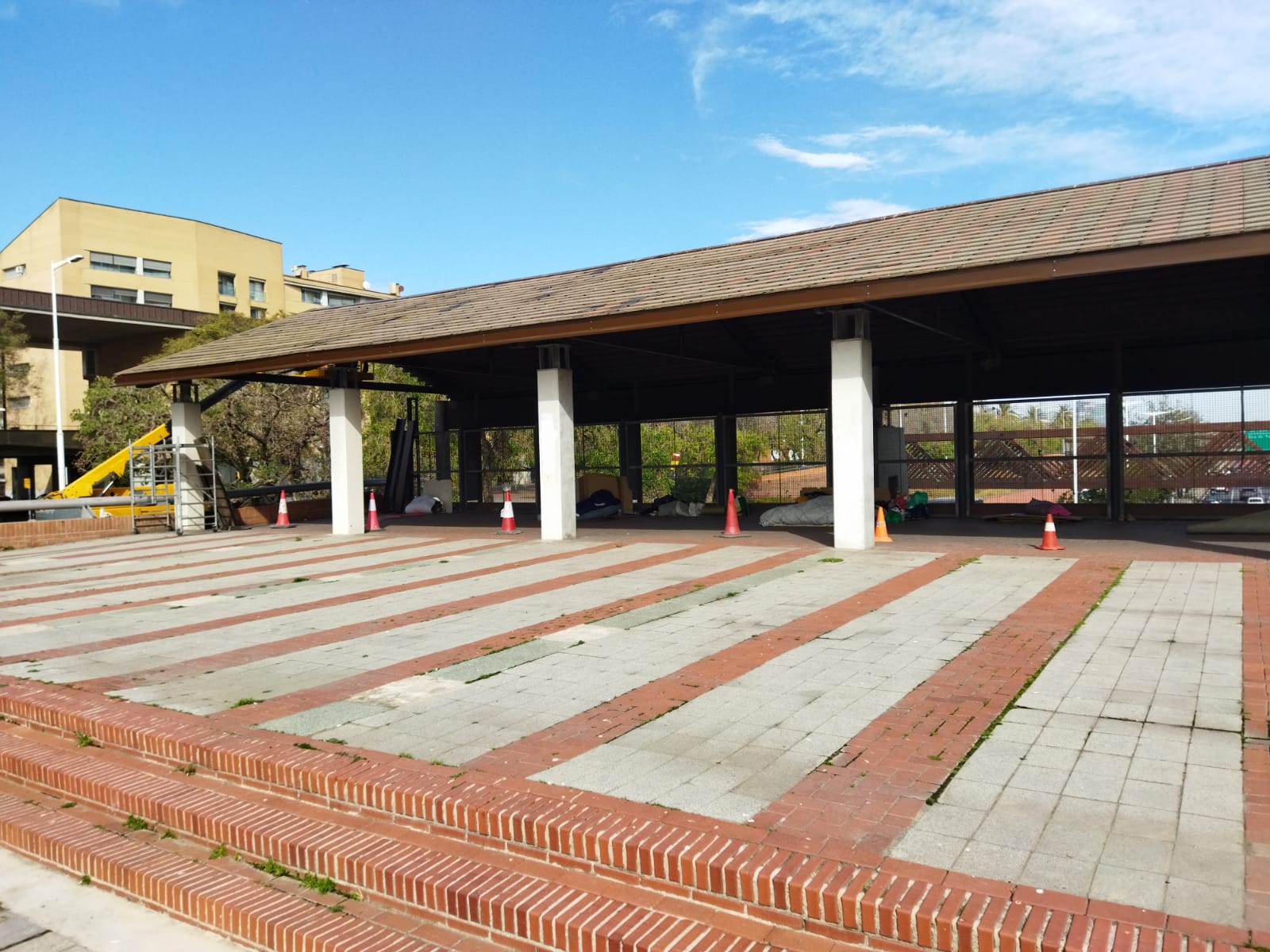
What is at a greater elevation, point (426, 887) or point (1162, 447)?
point (1162, 447)

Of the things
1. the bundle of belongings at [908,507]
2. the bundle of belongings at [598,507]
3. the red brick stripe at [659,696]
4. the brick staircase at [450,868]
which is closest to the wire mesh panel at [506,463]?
the bundle of belongings at [598,507]

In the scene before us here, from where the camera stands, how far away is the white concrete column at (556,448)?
16203 mm

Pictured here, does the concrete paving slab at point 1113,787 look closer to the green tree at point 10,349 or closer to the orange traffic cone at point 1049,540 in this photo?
the orange traffic cone at point 1049,540

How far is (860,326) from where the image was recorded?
43.0ft

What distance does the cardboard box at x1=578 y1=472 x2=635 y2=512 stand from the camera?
24.0m

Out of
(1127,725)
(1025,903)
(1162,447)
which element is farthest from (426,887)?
(1162,447)

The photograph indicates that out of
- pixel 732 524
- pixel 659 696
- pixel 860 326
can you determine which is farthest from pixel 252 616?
pixel 860 326

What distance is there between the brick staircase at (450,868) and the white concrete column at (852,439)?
9.37 m

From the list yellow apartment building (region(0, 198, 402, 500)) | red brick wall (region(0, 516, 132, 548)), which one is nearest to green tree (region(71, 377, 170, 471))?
red brick wall (region(0, 516, 132, 548))

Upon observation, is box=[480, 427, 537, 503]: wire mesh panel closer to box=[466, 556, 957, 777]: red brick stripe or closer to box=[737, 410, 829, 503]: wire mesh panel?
box=[737, 410, 829, 503]: wire mesh panel

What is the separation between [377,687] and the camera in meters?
6.61

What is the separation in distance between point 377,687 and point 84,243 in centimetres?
6445

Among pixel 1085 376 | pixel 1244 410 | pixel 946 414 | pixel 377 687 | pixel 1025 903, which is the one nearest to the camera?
pixel 1025 903

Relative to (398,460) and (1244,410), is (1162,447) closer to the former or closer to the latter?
(1244,410)
